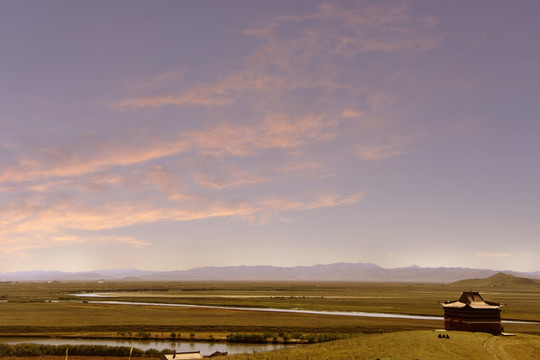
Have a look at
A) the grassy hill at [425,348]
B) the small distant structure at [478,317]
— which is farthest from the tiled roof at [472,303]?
the grassy hill at [425,348]

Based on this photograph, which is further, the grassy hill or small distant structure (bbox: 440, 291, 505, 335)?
small distant structure (bbox: 440, 291, 505, 335)

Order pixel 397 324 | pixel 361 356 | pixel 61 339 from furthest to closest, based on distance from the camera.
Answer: pixel 397 324, pixel 61 339, pixel 361 356

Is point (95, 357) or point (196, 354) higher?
point (196, 354)

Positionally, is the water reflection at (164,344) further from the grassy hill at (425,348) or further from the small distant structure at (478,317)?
the small distant structure at (478,317)

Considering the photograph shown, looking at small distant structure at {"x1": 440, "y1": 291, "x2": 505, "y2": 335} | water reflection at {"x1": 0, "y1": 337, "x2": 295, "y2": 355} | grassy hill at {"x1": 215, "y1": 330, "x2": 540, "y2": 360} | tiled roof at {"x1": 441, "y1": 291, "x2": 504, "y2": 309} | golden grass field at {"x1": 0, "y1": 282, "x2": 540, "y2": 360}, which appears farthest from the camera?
water reflection at {"x1": 0, "y1": 337, "x2": 295, "y2": 355}

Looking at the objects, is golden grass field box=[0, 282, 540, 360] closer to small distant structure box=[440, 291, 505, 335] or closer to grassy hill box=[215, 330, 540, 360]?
grassy hill box=[215, 330, 540, 360]

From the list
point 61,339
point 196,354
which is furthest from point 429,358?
point 61,339

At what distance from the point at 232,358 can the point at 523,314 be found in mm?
86822

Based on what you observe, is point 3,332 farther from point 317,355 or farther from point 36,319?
point 317,355

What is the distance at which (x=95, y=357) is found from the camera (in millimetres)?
52094

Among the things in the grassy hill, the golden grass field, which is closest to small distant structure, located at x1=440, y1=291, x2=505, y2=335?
the grassy hill

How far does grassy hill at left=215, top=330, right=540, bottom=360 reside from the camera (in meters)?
35.7

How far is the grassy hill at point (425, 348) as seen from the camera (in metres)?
35.7

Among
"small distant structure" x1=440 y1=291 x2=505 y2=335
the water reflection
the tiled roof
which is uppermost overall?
the tiled roof
